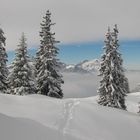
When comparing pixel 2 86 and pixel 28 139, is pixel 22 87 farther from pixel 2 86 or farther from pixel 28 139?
pixel 28 139

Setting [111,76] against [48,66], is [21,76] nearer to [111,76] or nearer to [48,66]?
[48,66]

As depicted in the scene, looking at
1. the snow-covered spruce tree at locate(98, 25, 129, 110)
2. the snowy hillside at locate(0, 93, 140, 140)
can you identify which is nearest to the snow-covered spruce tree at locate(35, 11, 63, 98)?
the snow-covered spruce tree at locate(98, 25, 129, 110)

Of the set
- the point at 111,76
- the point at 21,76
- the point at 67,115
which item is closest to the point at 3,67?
the point at 21,76

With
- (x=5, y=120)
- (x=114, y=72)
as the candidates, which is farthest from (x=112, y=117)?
(x=114, y=72)

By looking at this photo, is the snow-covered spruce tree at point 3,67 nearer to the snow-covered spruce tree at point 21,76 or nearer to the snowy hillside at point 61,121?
the snow-covered spruce tree at point 21,76

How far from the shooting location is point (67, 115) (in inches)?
999

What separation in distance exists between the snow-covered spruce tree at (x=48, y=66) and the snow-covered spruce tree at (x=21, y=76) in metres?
1.13

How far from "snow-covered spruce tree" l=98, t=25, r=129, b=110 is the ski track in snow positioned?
13640mm

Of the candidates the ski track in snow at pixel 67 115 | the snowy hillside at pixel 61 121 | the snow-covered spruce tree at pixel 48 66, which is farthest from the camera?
the snow-covered spruce tree at pixel 48 66

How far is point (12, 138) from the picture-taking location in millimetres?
19344

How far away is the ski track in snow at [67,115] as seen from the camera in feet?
73.2

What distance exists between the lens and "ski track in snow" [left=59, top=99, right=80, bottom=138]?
22325 mm

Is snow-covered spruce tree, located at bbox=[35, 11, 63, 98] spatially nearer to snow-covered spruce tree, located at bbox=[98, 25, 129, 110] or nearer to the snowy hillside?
snow-covered spruce tree, located at bbox=[98, 25, 129, 110]

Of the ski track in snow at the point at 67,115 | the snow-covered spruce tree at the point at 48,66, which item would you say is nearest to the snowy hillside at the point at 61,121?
the ski track in snow at the point at 67,115
